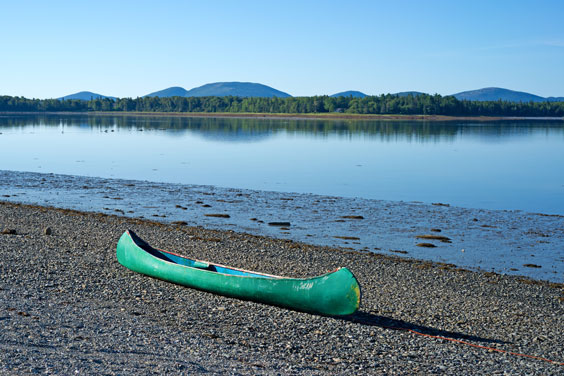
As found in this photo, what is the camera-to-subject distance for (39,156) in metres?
56.0

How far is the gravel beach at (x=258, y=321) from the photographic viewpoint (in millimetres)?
9203

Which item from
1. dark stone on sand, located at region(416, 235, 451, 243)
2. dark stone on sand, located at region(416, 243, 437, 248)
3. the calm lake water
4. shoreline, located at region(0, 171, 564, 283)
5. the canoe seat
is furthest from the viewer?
the calm lake water

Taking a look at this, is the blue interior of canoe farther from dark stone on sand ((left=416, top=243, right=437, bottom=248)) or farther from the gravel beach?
dark stone on sand ((left=416, top=243, right=437, bottom=248))

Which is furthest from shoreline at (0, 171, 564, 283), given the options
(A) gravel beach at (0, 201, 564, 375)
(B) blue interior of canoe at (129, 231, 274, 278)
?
(B) blue interior of canoe at (129, 231, 274, 278)

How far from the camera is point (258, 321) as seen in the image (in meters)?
11.7

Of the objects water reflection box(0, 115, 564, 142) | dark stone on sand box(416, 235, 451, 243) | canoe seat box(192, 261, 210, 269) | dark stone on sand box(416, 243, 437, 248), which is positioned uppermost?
water reflection box(0, 115, 564, 142)

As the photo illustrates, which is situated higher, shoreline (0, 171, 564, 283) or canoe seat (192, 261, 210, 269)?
canoe seat (192, 261, 210, 269)

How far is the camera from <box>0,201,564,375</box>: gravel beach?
30.2 ft

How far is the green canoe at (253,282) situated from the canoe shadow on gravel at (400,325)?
0.70 meters

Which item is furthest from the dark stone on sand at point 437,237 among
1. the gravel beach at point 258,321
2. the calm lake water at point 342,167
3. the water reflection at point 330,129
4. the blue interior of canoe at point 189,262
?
the water reflection at point 330,129

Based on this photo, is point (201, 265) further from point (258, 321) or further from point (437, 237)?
point (437, 237)

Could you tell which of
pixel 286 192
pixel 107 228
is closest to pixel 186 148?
pixel 286 192

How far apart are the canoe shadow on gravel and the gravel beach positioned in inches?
1.6

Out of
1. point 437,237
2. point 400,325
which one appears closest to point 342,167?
point 437,237
